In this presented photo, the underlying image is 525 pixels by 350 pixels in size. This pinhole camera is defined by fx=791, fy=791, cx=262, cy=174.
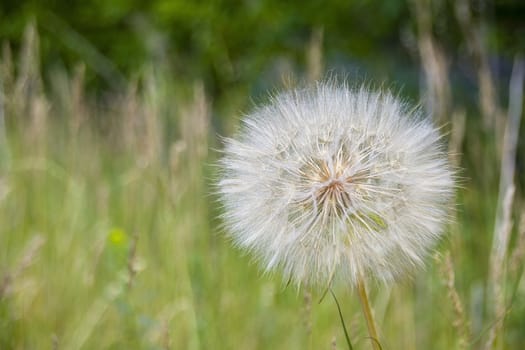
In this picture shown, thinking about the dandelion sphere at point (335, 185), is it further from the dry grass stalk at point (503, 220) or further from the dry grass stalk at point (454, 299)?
the dry grass stalk at point (503, 220)

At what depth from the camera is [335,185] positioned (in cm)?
107

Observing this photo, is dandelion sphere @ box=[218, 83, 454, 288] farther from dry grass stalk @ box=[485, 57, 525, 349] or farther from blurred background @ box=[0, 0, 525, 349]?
dry grass stalk @ box=[485, 57, 525, 349]

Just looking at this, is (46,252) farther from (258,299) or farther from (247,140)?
(247,140)

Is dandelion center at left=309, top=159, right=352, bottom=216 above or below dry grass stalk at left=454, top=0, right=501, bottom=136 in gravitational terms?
below

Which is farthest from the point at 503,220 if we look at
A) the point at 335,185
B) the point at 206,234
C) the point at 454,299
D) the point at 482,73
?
the point at 206,234

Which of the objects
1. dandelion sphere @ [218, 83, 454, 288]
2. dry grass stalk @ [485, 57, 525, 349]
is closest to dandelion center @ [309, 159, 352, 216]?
dandelion sphere @ [218, 83, 454, 288]

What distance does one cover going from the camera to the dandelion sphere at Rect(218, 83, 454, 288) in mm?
1021

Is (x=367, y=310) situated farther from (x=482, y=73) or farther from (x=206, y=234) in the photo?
(x=206, y=234)

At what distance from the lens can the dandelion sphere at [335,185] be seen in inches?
40.2

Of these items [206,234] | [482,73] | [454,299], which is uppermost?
[482,73]

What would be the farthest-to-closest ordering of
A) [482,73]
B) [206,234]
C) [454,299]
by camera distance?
[206,234] → [482,73] → [454,299]

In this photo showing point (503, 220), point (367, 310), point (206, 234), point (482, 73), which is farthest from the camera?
point (206, 234)

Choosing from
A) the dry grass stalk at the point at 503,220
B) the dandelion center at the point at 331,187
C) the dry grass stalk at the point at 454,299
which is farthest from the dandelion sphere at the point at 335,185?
the dry grass stalk at the point at 503,220

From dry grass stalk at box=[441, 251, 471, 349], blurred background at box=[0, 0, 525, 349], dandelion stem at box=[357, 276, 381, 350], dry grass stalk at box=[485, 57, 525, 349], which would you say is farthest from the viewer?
blurred background at box=[0, 0, 525, 349]
